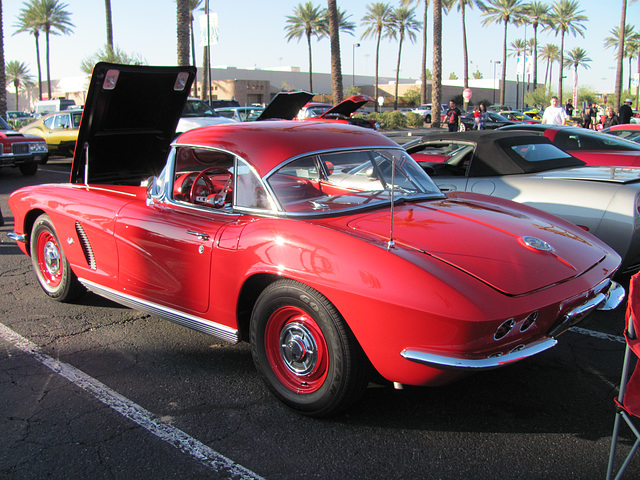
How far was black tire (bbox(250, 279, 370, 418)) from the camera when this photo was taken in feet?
8.92

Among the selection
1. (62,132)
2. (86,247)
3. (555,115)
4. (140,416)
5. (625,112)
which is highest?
(625,112)

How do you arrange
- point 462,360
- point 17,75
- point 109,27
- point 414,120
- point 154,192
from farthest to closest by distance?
point 17,75
point 414,120
point 109,27
point 154,192
point 462,360

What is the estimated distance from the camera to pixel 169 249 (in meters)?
3.51

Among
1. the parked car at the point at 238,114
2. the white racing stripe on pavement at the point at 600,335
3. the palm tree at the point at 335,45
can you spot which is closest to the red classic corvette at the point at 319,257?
the white racing stripe on pavement at the point at 600,335

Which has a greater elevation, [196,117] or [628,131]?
[196,117]

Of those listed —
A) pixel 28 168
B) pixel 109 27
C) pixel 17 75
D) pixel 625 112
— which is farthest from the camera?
pixel 17 75

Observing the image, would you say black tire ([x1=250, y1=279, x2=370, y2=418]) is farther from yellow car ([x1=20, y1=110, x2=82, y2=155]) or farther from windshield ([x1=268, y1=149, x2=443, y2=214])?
yellow car ([x1=20, y1=110, x2=82, y2=155])

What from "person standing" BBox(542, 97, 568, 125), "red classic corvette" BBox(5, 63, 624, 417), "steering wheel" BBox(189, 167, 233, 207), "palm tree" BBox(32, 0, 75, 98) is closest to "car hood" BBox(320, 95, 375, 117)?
"person standing" BBox(542, 97, 568, 125)

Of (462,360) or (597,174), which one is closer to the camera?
(462,360)

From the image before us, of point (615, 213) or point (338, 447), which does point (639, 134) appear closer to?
point (615, 213)

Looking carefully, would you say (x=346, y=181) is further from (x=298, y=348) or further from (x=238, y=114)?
(x=238, y=114)

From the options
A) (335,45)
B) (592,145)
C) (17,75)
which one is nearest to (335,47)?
(335,45)

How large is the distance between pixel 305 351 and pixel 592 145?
6.27 metres

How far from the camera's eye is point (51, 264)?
4750 millimetres
